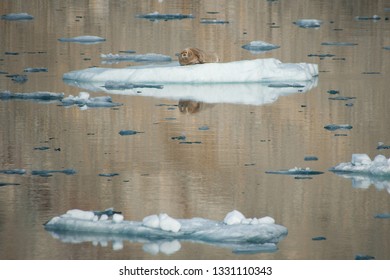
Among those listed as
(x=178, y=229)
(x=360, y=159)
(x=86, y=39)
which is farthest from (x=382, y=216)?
(x=86, y=39)

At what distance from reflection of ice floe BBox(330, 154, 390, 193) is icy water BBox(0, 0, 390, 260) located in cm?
10

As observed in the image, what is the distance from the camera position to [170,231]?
31.4 feet

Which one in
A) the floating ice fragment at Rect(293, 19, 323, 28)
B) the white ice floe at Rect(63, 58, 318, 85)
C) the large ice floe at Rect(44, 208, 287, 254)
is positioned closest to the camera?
the large ice floe at Rect(44, 208, 287, 254)

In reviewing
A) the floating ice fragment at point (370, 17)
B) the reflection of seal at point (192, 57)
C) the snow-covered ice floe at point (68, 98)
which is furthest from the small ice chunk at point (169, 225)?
the floating ice fragment at point (370, 17)

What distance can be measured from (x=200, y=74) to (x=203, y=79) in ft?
0.21

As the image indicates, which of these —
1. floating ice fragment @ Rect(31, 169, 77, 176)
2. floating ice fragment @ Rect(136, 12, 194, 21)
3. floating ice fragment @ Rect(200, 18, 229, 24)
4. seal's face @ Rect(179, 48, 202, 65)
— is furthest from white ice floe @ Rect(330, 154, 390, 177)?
floating ice fragment @ Rect(136, 12, 194, 21)

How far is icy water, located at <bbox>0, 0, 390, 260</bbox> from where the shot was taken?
983 centimetres

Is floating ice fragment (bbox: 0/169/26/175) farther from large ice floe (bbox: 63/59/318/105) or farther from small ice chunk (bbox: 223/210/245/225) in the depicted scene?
large ice floe (bbox: 63/59/318/105)

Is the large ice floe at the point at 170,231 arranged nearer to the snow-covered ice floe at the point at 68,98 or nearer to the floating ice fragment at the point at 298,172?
the floating ice fragment at the point at 298,172

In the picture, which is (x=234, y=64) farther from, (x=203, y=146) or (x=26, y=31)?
(x=26, y=31)

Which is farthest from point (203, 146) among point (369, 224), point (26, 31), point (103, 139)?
point (26, 31)

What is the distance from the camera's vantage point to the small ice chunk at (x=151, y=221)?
9609 mm

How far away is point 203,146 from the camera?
12625mm

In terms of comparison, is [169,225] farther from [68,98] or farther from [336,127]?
[68,98]
